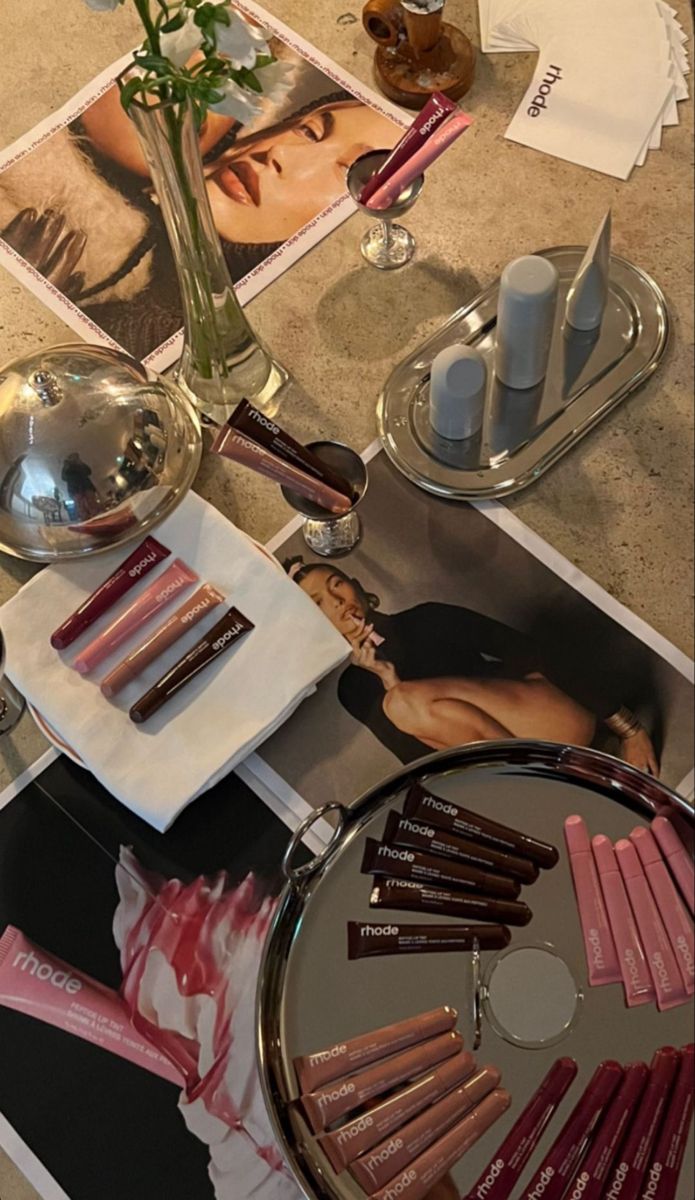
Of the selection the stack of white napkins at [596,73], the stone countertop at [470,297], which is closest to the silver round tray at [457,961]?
the stone countertop at [470,297]

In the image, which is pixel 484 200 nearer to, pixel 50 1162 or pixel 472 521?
pixel 472 521

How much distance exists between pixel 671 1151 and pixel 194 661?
1.11 ft

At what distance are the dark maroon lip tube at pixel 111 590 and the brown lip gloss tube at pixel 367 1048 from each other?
0.26m

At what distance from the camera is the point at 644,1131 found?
0.59 metres

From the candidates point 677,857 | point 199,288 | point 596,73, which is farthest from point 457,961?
point 596,73

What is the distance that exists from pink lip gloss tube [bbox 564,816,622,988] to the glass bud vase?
1.04 ft

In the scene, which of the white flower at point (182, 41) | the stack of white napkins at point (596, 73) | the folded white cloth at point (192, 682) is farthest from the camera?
the stack of white napkins at point (596, 73)

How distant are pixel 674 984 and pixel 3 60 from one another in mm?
770

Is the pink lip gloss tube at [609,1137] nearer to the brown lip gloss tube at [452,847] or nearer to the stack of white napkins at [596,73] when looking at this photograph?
the brown lip gloss tube at [452,847]

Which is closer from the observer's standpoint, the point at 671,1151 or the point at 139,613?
the point at 671,1151

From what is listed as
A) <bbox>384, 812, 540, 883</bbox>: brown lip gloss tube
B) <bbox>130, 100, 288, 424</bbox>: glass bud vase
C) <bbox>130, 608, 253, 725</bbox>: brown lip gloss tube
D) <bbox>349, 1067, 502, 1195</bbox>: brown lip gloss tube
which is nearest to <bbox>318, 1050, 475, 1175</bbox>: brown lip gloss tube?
<bbox>349, 1067, 502, 1195</bbox>: brown lip gloss tube

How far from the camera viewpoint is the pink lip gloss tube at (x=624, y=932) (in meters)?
0.62

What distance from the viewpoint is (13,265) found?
0.85 meters

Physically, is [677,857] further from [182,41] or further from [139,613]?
[182,41]
